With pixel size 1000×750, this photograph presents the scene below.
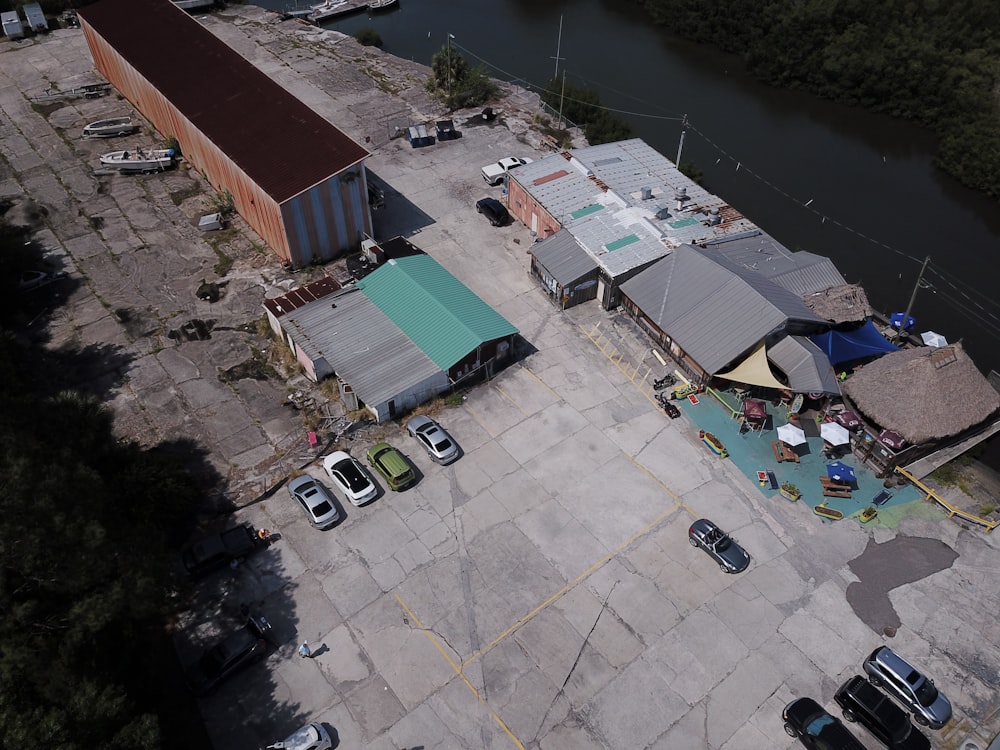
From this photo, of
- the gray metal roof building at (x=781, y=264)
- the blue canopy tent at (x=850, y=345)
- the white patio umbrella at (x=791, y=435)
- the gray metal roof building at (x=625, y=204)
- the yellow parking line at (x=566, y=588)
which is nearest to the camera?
the yellow parking line at (x=566, y=588)

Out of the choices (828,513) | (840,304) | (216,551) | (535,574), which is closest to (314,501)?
(216,551)

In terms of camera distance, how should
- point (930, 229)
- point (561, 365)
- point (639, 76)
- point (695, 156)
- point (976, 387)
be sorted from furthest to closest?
point (639, 76)
point (695, 156)
point (930, 229)
point (561, 365)
point (976, 387)

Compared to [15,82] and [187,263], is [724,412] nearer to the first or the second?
[187,263]

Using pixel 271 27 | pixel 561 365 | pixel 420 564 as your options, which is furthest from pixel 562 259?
pixel 271 27

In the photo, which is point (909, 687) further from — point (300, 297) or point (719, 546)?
point (300, 297)

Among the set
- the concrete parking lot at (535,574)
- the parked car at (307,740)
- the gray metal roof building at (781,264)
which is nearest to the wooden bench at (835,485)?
the concrete parking lot at (535,574)

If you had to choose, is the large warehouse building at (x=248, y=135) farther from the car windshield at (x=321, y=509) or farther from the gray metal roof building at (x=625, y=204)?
the car windshield at (x=321, y=509)
